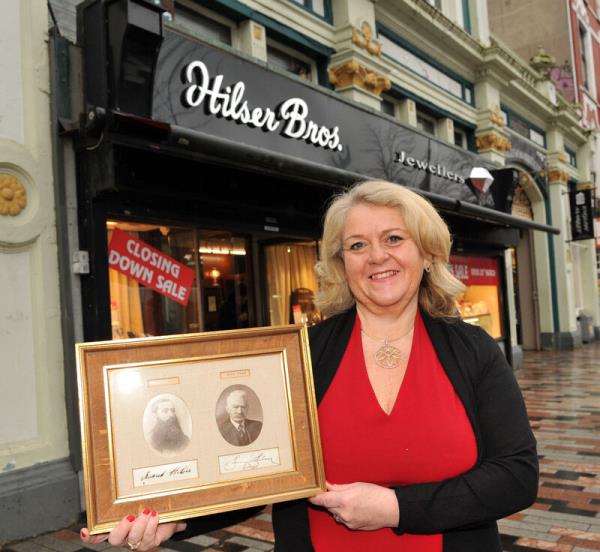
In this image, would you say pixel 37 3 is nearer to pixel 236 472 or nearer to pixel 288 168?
pixel 288 168

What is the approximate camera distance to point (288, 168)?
212 inches

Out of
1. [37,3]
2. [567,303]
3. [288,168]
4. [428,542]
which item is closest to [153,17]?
[37,3]

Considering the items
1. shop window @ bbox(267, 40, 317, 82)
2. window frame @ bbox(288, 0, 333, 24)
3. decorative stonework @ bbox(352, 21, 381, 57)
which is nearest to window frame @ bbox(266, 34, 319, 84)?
shop window @ bbox(267, 40, 317, 82)

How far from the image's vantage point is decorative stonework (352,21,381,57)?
8055 millimetres

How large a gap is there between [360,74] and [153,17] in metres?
4.25

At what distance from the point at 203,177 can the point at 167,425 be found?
4297mm

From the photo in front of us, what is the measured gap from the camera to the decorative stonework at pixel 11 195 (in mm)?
4344

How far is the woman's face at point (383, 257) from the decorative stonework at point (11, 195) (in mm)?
3543

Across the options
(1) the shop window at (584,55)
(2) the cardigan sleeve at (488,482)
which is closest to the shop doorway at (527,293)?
(1) the shop window at (584,55)

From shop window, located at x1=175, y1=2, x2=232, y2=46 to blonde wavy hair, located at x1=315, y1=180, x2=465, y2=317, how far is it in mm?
5004

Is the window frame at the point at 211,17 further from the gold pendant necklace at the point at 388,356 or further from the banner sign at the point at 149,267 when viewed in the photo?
the gold pendant necklace at the point at 388,356

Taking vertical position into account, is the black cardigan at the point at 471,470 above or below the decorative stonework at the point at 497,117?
below

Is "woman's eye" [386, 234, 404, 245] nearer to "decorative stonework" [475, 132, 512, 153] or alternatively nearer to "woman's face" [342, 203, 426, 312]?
"woman's face" [342, 203, 426, 312]

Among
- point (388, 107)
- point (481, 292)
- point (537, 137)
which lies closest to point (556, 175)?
point (537, 137)
